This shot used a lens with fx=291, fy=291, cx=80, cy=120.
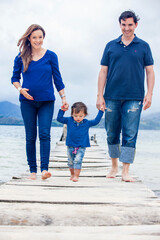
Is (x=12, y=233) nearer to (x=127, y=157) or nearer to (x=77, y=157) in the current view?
(x=77, y=157)

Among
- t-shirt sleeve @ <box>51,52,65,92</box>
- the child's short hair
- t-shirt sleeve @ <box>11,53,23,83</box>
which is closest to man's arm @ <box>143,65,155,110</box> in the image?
the child's short hair

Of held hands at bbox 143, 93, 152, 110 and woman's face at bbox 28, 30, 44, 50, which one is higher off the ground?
woman's face at bbox 28, 30, 44, 50

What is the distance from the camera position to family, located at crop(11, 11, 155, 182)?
13.3 ft

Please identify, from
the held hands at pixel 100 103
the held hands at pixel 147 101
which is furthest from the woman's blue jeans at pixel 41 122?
the held hands at pixel 147 101

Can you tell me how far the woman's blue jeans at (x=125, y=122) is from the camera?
409cm

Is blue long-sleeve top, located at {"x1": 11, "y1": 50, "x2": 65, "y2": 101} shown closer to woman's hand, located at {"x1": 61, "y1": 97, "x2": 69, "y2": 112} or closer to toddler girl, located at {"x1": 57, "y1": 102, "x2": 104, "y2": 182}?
woman's hand, located at {"x1": 61, "y1": 97, "x2": 69, "y2": 112}

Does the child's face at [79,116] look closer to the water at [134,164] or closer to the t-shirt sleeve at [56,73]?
the t-shirt sleeve at [56,73]

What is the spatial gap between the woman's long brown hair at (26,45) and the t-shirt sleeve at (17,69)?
97 millimetres

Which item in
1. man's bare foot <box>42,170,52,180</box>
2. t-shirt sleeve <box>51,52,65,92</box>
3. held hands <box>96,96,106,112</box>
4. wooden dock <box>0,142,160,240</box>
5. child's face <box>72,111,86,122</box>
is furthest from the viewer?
held hands <box>96,96,106,112</box>

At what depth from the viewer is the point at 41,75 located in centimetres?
404

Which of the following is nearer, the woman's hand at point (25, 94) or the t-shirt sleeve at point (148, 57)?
the woman's hand at point (25, 94)

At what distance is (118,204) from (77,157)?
5.05 ft

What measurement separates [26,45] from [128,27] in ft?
4.85

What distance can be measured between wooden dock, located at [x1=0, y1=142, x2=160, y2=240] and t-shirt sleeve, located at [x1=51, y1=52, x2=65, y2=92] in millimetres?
1548
